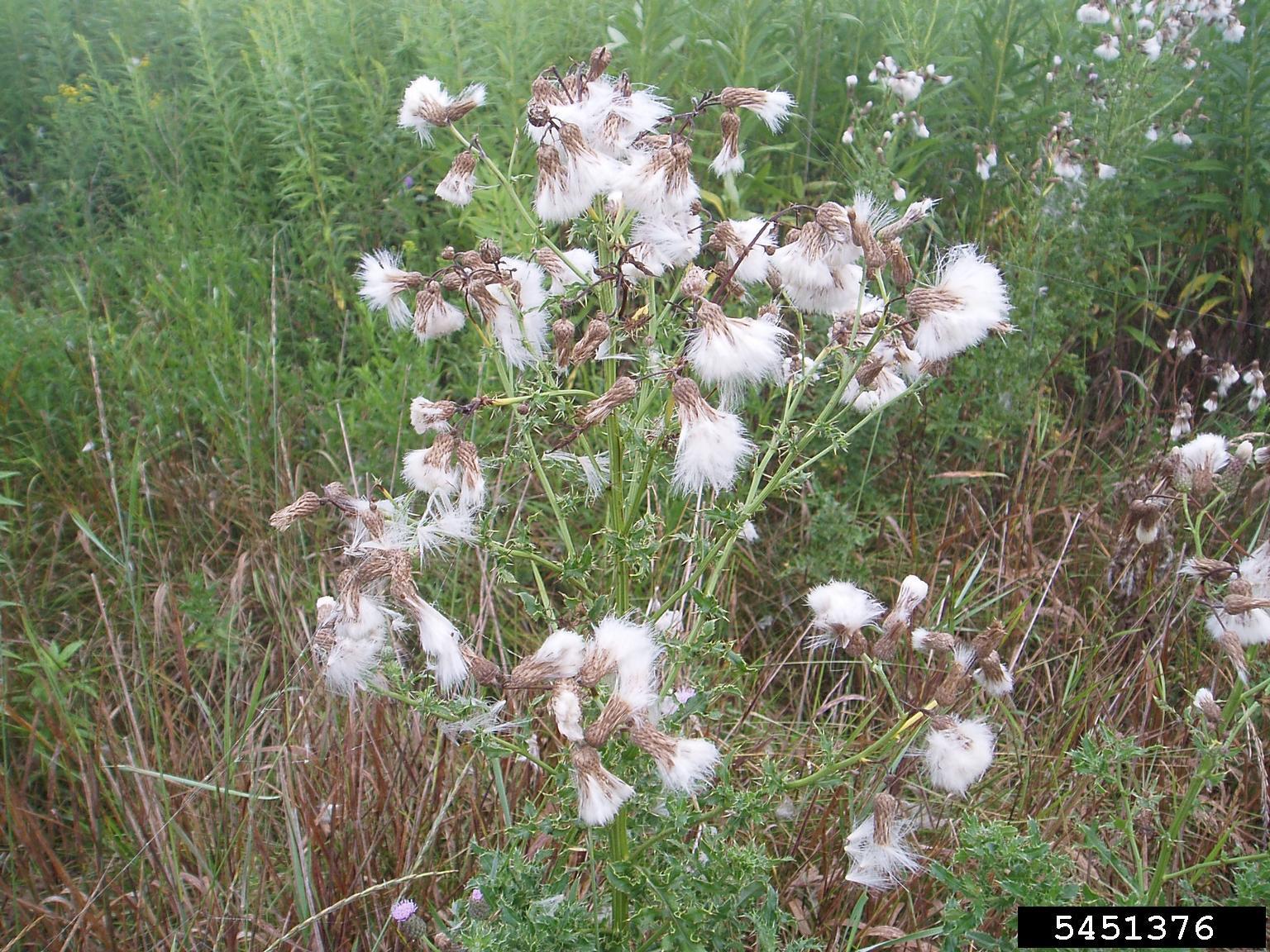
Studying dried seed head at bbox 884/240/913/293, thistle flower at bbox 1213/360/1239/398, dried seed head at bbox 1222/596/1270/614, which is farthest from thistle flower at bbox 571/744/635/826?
thistle flower at bbox 1213/360/1239/398

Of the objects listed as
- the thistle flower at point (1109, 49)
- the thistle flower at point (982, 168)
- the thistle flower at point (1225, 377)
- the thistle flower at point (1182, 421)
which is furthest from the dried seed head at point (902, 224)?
the thistle flower at point (1109, 49)

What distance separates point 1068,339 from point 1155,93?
0.92m

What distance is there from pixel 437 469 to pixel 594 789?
21.0 inches

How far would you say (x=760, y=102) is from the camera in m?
1.60

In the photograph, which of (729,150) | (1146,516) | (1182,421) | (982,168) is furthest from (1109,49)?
(729,150)

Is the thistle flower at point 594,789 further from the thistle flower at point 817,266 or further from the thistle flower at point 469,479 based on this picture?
the thistle flower at point 817,266

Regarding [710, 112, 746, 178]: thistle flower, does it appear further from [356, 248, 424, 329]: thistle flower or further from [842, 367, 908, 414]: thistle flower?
[356, 248, 424, 329]: thistle flower

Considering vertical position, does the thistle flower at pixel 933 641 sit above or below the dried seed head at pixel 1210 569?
below

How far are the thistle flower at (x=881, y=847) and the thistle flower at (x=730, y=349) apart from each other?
2.27 feet

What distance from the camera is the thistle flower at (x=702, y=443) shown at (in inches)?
51.9

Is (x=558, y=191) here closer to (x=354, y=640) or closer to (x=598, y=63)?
(x=598, y=63)

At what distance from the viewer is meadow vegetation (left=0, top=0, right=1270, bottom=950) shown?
1.62 m

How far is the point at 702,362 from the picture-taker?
132cm

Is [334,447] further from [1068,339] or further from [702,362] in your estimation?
[1068,339]
